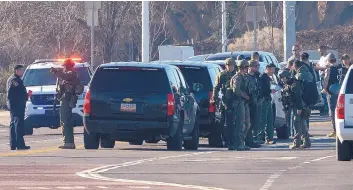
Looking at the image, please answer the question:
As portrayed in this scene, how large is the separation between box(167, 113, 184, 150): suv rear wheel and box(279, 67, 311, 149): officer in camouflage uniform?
2191 millimetres

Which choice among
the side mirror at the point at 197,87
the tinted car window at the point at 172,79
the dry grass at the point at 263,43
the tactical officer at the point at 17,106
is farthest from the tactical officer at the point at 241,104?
the dry grass at the point at 263,43

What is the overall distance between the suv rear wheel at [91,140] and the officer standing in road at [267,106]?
3.85m

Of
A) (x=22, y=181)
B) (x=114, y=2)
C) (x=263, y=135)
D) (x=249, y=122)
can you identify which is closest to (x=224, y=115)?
(x=249, y=122)

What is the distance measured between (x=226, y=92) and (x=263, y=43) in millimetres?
38013

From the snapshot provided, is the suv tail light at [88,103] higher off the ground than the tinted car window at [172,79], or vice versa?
the tinted car window at [172,79]

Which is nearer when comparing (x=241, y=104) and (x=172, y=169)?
(x=172, y=169)

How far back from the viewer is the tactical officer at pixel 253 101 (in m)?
23.3

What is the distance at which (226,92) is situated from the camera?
75.1ft

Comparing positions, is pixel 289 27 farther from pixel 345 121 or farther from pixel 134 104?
pixel 345 121

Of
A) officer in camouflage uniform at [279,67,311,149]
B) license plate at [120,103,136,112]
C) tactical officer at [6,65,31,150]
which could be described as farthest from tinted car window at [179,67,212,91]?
tactical officer at [6,65,31,150]

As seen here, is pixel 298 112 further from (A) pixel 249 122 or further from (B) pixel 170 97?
(B) pixel 170 97

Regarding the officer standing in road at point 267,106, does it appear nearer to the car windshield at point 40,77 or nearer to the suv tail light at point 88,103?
the suv tail light at point 88,103

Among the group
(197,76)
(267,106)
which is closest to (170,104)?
(197,76)

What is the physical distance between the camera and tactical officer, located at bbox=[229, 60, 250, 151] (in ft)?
74.4
